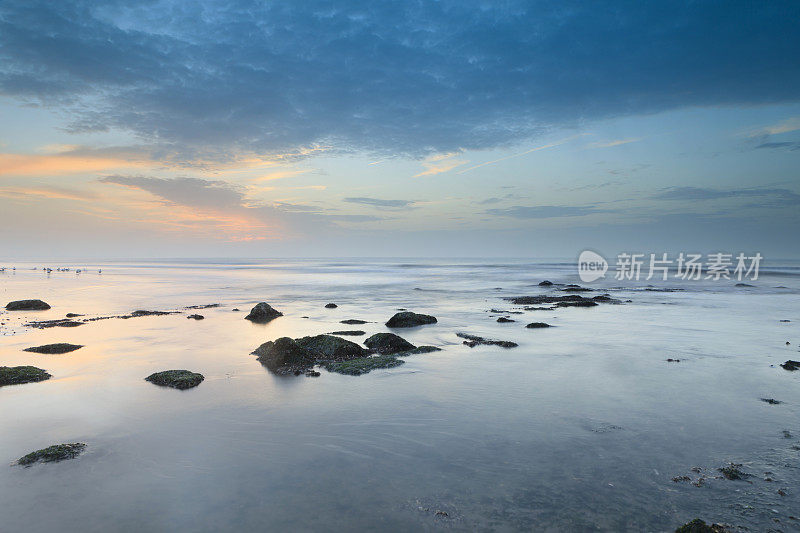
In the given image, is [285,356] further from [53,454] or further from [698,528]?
[698,528]

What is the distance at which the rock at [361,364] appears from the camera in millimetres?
13242

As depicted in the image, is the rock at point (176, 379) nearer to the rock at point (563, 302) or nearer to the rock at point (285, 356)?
the rock at point (285, 356)

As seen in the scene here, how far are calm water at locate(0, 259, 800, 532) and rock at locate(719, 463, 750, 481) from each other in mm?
180

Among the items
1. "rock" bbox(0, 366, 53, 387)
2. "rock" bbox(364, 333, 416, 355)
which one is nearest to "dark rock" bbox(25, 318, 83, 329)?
"rock" bbox(0, 366, 53, 387)

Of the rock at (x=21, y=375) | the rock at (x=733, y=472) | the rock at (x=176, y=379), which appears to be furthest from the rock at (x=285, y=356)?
the rock at (x=733, y=472)

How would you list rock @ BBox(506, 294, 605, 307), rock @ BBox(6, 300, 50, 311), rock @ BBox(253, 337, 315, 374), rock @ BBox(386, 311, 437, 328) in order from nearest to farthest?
rock @ BBox(253, 337, 315, 374)
rock @ BBox(386, 311, 437, 328)
rock @ BBox(6, 300, 50, 311)
rock @ BBox(506, 294, 605, 307)

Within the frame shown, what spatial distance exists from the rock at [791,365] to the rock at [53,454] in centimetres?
1949

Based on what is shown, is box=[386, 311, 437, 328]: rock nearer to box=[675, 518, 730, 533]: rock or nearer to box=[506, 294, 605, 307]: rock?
box=[506, 294, 605, 307]: rock

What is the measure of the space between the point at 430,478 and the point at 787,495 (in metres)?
5.37

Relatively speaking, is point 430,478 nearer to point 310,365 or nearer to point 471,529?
point 471,529

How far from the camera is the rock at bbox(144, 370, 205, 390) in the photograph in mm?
11695

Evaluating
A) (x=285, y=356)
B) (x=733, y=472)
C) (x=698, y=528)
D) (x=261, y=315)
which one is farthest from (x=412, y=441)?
(x=261, y=315)

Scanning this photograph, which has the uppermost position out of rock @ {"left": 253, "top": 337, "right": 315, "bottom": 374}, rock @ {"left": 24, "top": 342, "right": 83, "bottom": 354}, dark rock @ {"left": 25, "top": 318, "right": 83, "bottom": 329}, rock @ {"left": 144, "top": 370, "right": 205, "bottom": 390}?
rock @ {"left": 253, "top": 337, "right": 315, "bottom": 374}

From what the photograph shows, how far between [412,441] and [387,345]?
7675 millimetres
